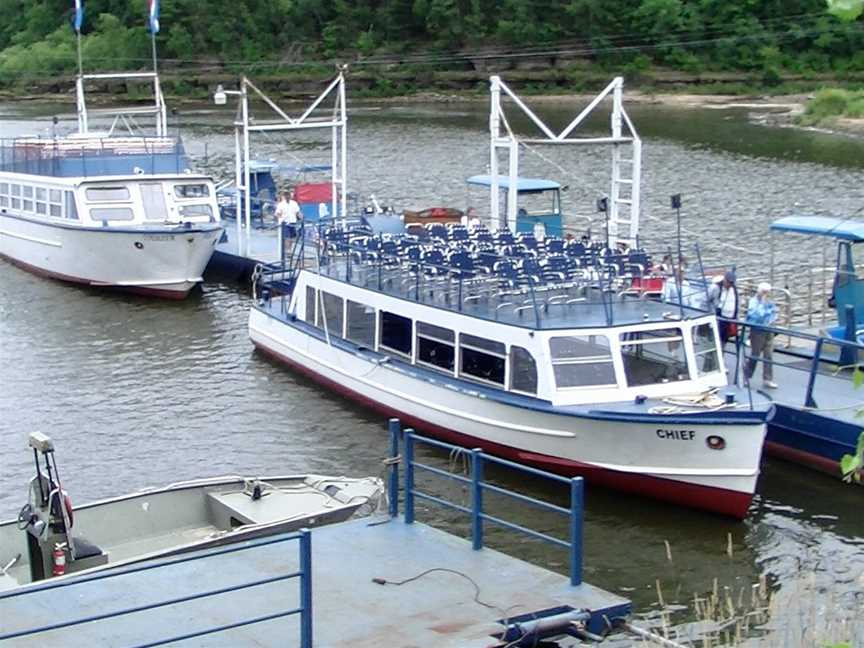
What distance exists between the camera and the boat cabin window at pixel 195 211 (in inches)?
1479

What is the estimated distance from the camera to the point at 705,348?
21109mm

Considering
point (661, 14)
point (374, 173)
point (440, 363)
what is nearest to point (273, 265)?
point (440, 363)

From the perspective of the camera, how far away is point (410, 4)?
122812 mm

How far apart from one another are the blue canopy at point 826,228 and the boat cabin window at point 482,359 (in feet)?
24.8

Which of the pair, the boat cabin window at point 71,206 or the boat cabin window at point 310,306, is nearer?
the boat cabin window at point 310,306

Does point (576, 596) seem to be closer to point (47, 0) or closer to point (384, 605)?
point (384, 605)

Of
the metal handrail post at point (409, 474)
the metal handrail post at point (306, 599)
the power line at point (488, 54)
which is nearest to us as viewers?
the metal handrail post at point (306, 599)

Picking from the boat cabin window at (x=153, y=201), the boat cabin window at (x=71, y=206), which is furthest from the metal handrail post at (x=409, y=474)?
the boat cabin window at (x=71, y=206)

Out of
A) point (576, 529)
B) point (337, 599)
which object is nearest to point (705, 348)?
point (576, 529)

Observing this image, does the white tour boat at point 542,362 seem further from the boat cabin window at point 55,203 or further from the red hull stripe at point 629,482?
the boat cabin window at point 55,203

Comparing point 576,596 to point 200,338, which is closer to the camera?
point 576,596

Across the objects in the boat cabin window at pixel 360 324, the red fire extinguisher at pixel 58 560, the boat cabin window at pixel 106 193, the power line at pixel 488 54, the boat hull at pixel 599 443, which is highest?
the power line at pixel 488 54

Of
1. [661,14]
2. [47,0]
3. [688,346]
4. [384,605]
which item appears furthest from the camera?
[47,0]

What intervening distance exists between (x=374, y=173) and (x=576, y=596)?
4942 centimetres
